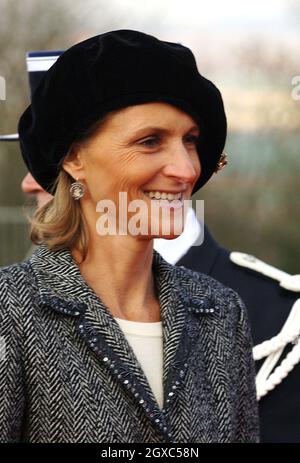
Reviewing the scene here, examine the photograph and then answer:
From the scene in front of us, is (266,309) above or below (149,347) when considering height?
below

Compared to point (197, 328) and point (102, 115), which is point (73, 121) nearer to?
point (102, 115)

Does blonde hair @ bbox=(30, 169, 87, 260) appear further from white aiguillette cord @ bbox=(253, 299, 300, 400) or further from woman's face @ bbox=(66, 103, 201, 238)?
white aiguillette cord @ bbox=(253, 299, 300, 400)

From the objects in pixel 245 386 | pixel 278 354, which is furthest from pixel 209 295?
pixel 278 354

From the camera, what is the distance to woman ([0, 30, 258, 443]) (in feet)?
6.72

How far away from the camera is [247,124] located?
6355mm

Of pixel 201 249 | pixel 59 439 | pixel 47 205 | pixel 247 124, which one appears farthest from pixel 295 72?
pixel 59 439

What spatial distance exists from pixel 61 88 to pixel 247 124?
4240 millimetres

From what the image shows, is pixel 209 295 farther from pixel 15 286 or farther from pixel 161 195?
pixel 15 286

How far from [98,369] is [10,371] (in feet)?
0.60

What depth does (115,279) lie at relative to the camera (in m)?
2.26

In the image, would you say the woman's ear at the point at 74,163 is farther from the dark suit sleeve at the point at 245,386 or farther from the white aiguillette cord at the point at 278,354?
the white aiguillette cord at the point at 278,354

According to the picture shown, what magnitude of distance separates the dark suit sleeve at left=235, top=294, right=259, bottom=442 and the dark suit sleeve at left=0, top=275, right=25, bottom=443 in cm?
54

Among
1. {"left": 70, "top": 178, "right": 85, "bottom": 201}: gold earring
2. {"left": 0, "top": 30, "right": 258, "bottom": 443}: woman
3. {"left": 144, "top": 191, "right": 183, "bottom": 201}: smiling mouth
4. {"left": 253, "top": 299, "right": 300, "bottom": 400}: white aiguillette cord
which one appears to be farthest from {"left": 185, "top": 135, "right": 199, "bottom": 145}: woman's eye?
{"left": 253, "top": 299, "right": 300, "bottom": 400}: white aiguillette cord

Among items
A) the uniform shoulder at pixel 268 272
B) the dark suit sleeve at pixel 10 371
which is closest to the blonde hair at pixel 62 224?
the dark suit sleeve at pixel 10 371
